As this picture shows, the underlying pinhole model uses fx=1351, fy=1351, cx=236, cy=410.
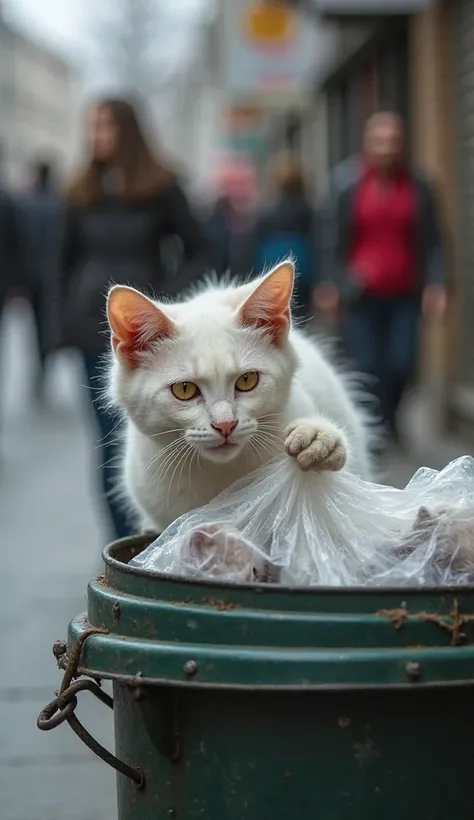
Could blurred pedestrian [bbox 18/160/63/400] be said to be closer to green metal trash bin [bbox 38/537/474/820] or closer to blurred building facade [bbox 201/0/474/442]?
blurred building facade [bbox 201/0/474/442]

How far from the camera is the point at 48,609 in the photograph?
580 cm

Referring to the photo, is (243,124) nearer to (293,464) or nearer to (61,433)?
(61,433)

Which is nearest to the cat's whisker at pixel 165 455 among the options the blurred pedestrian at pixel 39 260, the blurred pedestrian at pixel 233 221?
the blurred pedestrian at pixel 233 221

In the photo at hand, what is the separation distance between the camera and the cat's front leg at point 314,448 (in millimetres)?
2393

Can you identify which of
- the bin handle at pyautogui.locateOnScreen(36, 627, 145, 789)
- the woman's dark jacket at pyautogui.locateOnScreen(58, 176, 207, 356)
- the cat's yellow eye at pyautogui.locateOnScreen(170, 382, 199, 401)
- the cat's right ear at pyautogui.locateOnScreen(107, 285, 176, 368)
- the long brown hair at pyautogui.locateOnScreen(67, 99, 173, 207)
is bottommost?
the bin handle at pyautogui.locateOnScreen(36, 627, 145, 789)

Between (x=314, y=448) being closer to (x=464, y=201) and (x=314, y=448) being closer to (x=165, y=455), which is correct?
(x=165, y=455)

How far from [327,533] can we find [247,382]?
0.51m

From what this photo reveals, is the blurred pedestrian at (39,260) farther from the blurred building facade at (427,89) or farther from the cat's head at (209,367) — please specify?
the cat's head at (209,367)

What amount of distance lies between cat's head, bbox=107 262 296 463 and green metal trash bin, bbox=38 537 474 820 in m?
0.60

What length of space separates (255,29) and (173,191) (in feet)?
29.8

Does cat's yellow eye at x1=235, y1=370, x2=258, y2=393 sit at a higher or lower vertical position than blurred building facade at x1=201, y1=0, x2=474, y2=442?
lower

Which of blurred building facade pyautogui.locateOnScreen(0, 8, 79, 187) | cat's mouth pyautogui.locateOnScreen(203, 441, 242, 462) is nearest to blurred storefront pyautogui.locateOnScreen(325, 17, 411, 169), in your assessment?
cat's mouth pyautogui.locateOnScreen(203, 441, 242, 462)

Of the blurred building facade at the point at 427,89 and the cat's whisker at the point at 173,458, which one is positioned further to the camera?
the blurred building facade at the point at 427,89

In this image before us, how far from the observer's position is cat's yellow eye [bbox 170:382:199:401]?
8.94ft
